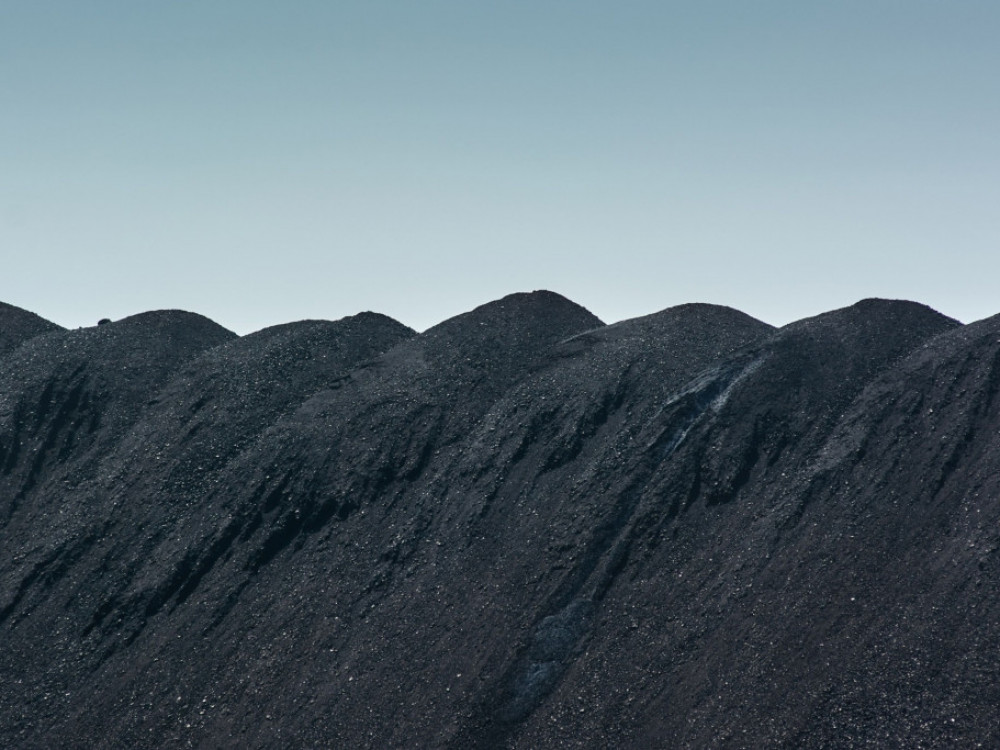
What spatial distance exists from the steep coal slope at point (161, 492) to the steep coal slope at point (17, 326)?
446 inches

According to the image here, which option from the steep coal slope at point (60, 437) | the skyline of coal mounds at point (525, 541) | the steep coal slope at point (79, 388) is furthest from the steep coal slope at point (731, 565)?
the steep coal slope at point (79, 388)

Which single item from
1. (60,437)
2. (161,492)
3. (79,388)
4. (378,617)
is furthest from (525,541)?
(79,388)

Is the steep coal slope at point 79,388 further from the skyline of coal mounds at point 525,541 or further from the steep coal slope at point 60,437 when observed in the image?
the skyline of coal mounds at point 525,541

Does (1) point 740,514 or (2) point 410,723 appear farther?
(1) point 740,514

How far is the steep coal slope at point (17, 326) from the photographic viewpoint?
48062mm

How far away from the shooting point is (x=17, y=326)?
49.5m

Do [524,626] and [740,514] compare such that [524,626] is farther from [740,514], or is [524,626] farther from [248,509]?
[248,509]

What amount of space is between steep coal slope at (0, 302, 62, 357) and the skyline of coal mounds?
9.16 meters

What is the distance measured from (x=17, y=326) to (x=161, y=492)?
779 inches

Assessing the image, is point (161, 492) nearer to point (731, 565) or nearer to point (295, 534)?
point (295, 534)

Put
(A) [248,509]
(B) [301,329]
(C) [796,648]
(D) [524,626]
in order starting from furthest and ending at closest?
1. (B) [301,329]
2. (A) [248,509]
3. (D) [524,626]
4. (C) [796,648]

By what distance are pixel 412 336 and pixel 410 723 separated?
20527 mm

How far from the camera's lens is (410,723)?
2441 centimetres

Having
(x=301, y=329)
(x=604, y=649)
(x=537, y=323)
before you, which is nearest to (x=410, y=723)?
(x=604, y=649)
